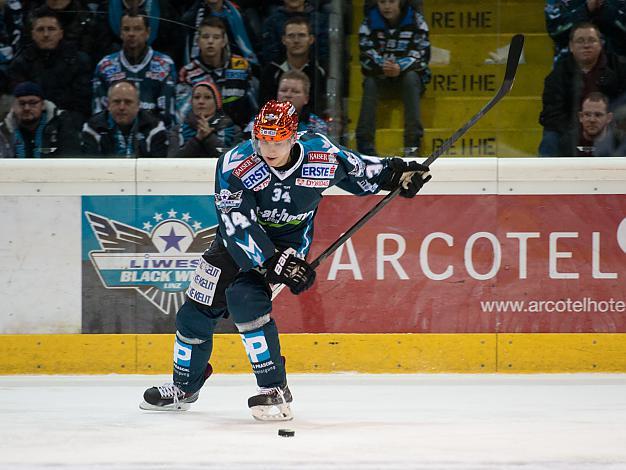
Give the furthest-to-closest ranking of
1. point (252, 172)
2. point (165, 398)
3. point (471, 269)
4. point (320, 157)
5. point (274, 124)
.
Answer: point (471, 269) < point (165, 398) < point (320, 157) < point (252, 172) < point (274, 124)

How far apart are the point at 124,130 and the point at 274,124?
1.66 metres

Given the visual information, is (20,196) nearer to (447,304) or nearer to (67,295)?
(67,295)

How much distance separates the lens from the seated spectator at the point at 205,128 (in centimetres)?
532

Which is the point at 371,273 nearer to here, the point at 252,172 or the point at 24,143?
the point at 252,172

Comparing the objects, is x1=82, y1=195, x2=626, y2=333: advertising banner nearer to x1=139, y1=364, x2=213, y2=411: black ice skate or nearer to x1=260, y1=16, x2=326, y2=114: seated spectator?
x1=260, y1=16, x2=326, y2=114: seated spectator

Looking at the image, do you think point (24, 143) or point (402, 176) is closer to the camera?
point (402, 176)

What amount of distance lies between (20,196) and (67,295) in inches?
21.1

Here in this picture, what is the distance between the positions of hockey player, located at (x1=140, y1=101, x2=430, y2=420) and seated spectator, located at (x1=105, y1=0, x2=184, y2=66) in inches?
57.4

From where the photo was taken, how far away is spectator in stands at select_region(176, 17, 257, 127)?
5.32 metres

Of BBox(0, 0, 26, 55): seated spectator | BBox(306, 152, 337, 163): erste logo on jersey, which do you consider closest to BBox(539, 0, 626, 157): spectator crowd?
BBox(306, 152, 337, 163): erste logo on jersey

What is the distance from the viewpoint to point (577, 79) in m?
5.25

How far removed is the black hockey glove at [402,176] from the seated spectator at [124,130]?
58.3 inches

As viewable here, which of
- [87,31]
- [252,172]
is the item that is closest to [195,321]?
[252,172]

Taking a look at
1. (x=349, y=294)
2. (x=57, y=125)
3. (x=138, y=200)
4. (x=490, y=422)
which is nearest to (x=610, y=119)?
(x=349, y=294)
